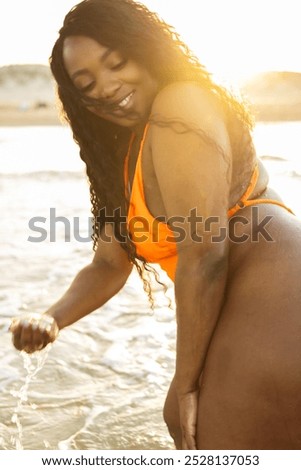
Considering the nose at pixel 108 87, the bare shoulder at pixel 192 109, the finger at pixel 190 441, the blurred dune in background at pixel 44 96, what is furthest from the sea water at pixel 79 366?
the blurred dune in background at pixel 44 96

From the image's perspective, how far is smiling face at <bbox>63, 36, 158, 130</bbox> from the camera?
6.39ft

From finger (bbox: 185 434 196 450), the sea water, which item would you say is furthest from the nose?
finger (bbox: 185 434 196 450)

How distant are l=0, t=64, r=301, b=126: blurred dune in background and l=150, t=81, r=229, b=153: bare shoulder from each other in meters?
32.0

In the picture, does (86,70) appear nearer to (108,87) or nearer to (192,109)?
(108,87)

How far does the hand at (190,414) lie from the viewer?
203 centimetres

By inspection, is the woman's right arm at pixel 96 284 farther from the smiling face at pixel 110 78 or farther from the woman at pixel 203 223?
the smiling face at pixel 110 78

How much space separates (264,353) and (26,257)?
5306 mm

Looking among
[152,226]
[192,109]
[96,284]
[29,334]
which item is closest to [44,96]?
[96,284]

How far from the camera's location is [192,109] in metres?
1.81

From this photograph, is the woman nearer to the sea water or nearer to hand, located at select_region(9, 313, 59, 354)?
hand, located at select_region(9, 313, 59, 354)

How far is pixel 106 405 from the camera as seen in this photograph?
11.7 feet

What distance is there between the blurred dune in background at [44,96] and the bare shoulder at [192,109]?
105 ft

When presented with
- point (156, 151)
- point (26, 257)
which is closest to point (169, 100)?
point (156, 151)

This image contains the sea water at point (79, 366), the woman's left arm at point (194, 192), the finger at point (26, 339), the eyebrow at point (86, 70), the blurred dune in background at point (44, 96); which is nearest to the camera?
the woman's left arm at point (194, 192)
